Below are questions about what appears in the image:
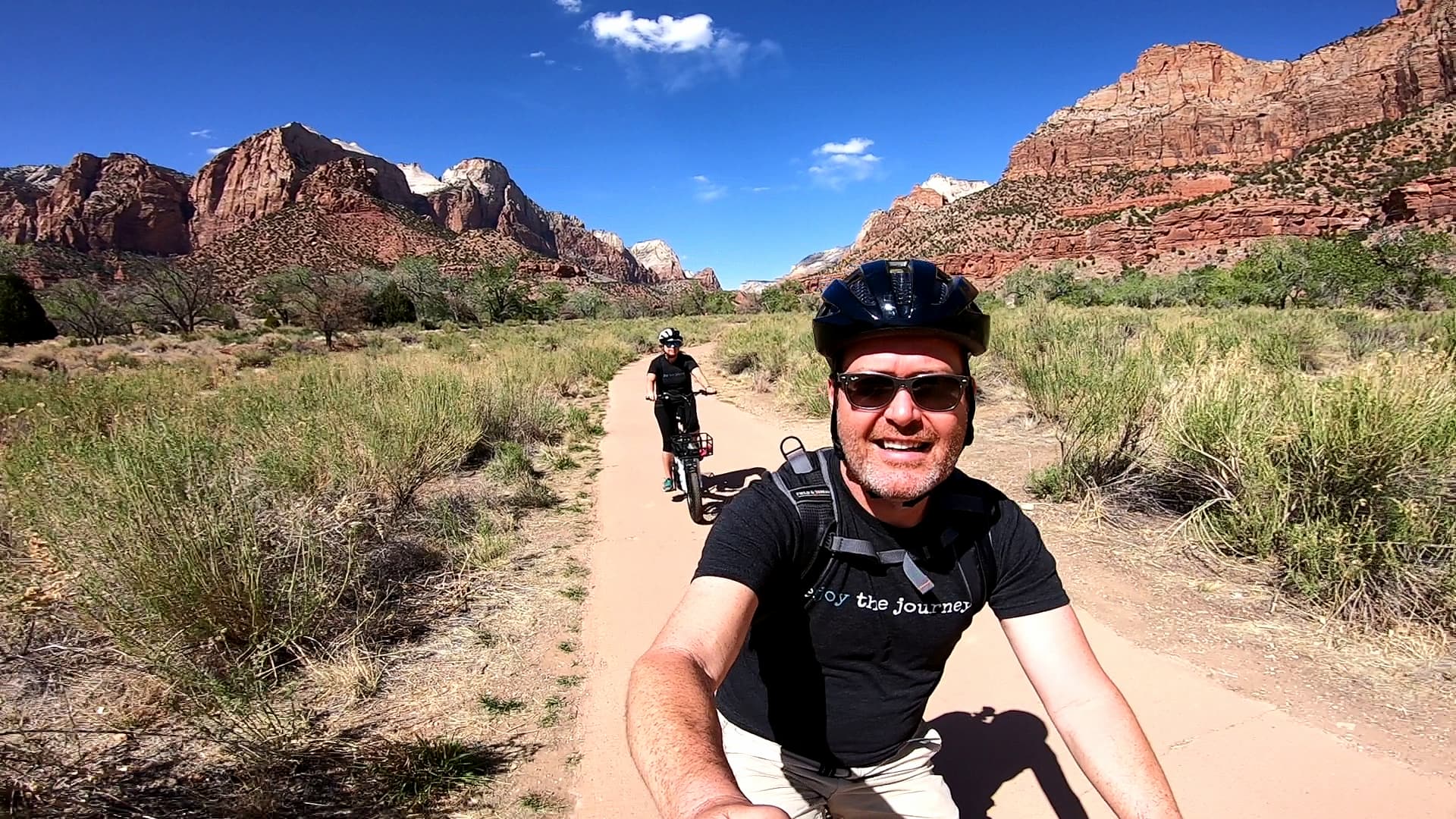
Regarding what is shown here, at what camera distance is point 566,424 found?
34.4 ft

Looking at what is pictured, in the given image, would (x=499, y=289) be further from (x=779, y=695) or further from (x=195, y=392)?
(x=779, y=695)

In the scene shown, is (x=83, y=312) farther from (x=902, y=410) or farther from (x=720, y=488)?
(x=902, y=410)

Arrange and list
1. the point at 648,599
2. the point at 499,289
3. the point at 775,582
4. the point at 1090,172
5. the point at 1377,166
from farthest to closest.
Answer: the point at 1090,172 < the point at 1377,166 < the point at 499,289 < the point at 648,599 < the point at 775,582

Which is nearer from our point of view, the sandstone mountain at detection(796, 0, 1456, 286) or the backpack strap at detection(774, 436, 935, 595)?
the backpack strap at detection(774, 436, 935, 595)

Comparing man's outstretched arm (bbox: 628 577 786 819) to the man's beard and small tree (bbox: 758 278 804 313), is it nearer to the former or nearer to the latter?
the man's beard

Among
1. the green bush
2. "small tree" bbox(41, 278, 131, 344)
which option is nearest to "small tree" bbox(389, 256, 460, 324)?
"small tree" bbox(41, 278, 131, 344)

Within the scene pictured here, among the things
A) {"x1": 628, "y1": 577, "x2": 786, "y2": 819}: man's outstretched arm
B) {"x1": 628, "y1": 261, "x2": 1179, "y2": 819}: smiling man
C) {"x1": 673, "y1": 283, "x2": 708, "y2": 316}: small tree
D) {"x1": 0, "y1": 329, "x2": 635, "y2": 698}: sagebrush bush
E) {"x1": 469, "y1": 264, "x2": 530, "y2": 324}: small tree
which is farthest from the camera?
{"x1": 673, "y1": 283, "x2": 708, "y2": 316}: small tree

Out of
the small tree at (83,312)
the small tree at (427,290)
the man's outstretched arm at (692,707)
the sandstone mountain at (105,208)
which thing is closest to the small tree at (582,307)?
the small tree at (427,290)

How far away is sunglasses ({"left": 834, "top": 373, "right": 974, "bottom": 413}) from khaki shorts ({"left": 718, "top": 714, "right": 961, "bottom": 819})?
971 millimetres

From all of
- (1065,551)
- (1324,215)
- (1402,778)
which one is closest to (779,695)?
(1402,778)

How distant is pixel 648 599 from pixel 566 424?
6479 mm

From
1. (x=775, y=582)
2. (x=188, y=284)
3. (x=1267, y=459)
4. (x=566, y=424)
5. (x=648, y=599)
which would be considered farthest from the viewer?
(x=188, y=284)

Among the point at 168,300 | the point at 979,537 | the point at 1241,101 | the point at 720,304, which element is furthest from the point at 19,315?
the point at 1241,101

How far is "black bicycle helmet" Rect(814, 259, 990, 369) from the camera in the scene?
1.60m
